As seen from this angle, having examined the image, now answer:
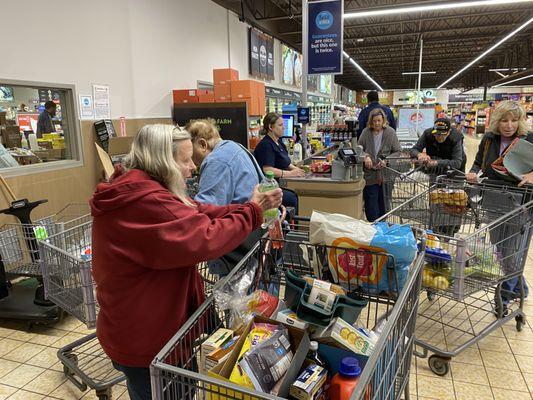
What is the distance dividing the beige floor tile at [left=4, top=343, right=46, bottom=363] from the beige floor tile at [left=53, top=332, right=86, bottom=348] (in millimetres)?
105

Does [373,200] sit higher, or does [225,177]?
[225,177]

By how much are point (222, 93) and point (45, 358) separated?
492cm

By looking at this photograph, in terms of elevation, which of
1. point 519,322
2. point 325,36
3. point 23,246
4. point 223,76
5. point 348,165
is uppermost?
point 325,36

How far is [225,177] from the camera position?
225 cm

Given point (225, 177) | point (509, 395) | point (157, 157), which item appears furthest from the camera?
point (509, 395)

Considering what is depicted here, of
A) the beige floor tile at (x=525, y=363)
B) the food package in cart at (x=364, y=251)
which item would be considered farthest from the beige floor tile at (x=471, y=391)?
the food package in cart at (x=364, y=251)

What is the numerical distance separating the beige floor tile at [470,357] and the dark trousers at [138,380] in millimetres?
2305

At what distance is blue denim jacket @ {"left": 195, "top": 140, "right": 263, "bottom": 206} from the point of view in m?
2.24

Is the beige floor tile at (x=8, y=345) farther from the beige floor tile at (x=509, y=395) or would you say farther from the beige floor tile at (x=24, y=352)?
the beige floor tile at (x=509, y=395)

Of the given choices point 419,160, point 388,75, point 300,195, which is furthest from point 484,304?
point 388,75

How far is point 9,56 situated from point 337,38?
465 cm

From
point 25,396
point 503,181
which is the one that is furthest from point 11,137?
point 503,181

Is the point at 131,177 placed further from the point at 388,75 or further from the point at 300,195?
the point at 388,75

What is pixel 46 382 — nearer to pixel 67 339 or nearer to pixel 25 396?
pixel 25 396
